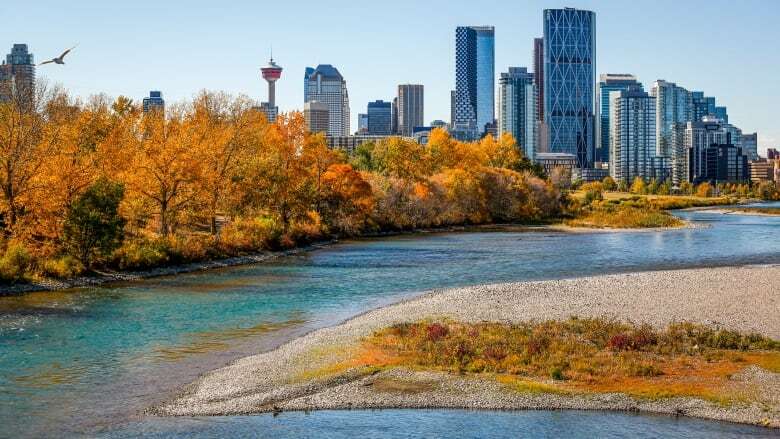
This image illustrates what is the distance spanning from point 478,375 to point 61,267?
1587 inches

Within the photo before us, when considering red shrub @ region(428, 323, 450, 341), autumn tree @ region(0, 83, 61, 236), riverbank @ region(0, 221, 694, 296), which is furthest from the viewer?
autumn tree @ region(0, 83, 61, 236)

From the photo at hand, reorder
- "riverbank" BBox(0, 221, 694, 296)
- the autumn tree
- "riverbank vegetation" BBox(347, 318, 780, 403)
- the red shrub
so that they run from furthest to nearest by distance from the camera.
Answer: the autumn tree
"riverbank" BBox(0, 221, 694, 296)
the red shrub
"riverbank vegetation" BBox(347, 318, 780, 403)

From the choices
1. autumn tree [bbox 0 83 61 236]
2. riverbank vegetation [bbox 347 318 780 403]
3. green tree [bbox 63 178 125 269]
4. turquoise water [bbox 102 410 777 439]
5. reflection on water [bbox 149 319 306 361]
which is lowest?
turquoise water [bbox 102 410 777 439]

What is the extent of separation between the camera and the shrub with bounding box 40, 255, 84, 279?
201ft

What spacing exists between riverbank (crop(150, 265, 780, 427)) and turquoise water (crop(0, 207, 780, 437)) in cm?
233

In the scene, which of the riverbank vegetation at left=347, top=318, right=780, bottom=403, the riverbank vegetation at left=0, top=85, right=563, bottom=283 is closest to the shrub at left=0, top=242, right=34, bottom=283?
the riverbank vegetation at left=0, top=85, right=563, bottom=283

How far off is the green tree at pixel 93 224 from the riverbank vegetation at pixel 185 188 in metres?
0.10

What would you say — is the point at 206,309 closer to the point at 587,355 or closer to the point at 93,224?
the point at 93,224

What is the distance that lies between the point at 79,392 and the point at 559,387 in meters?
17.0

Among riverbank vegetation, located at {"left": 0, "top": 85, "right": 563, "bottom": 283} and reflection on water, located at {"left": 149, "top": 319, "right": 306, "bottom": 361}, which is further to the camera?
riverbank vegetation, located at {"left": 0, "top": 85, "right": 563, "bottom": 283}

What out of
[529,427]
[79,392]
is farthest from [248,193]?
[529,427]

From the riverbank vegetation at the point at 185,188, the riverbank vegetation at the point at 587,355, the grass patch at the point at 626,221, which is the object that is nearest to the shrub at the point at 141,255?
the riverbank vegetation at the point at 185,188

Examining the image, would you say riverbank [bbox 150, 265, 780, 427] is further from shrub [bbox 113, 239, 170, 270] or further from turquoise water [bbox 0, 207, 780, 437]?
shrub [bbox 113, 239, 170, 270]

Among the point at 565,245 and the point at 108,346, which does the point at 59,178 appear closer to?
the point at 108,346
